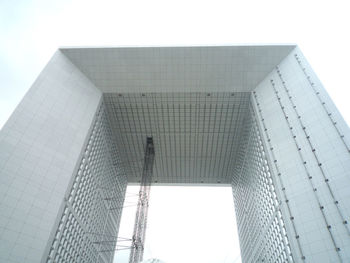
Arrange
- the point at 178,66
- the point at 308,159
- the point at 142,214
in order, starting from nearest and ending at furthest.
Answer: the point at 308,159 < the point at 178,66 < the point at 142,214

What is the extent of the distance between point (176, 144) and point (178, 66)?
41.6 ft

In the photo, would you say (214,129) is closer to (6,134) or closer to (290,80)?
(290,80)

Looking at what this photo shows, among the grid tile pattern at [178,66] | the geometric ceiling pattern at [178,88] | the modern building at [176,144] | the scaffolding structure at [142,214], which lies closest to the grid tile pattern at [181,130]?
the geometric ceiling pattern at [178,88]

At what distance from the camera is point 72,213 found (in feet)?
80.0

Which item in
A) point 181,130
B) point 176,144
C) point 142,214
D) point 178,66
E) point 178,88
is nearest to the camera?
point 178,66

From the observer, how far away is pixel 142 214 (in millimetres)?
34250

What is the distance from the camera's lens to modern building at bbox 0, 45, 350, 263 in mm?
19453

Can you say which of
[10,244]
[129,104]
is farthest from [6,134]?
[129,104]

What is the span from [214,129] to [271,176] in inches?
465

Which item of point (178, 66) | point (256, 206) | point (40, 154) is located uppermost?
point (178, 66)

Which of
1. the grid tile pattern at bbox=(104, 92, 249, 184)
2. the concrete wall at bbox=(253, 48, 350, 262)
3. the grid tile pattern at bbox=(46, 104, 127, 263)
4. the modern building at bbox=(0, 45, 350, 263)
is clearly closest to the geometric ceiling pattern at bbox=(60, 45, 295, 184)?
the grid tile pattern at bbox=(104, 92, 249, 184)

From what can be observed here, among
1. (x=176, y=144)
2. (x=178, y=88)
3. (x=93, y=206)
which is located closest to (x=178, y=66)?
(x=178, y=88)

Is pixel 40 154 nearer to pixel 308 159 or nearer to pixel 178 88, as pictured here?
pixel 178 88

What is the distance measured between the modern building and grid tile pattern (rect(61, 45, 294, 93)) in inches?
4.3
